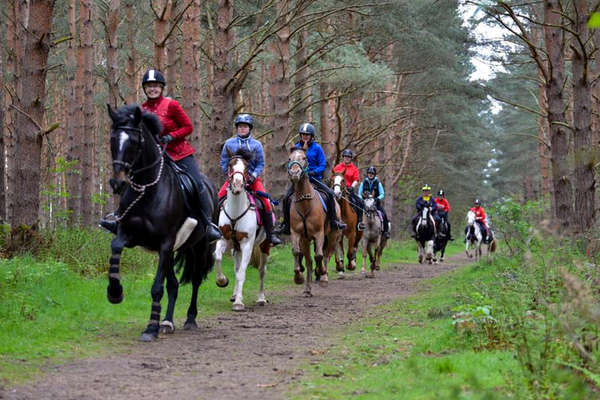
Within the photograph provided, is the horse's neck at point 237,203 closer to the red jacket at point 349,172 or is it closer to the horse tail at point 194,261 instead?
the horse tail at point 194,261

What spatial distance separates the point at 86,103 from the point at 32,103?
40.7 ft

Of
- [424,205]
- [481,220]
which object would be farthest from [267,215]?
[481,220]

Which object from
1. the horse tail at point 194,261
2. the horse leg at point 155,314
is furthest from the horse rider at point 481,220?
the horse leg at point 155,314

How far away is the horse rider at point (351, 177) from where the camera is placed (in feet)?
63.4

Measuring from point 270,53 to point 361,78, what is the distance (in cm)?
287

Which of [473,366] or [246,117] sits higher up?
[246,117]

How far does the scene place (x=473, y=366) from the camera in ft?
19.8

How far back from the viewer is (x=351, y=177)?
1980 centimetres

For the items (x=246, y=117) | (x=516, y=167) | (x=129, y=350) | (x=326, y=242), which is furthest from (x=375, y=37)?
(x=516, y=167)

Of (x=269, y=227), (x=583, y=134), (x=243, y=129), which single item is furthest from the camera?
(x=583, y=134)

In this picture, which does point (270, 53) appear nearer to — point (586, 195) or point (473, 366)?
point (586, 195)

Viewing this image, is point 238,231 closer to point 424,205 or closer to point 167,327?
point 167,327

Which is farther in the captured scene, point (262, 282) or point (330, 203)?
point (330, 203)

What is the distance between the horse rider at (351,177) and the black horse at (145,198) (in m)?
10.2
